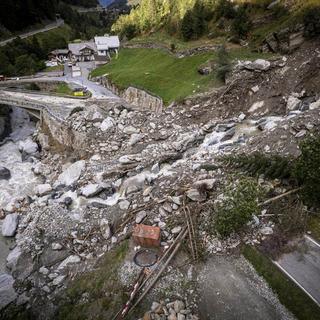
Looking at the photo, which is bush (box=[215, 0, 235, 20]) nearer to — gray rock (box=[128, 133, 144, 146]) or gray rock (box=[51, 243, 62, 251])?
gray rock (box=[128, 133, 144, 146])

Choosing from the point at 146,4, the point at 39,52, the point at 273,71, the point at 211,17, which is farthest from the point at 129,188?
the point at 39,52

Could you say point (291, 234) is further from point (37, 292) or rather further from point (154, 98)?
point (154, 98)

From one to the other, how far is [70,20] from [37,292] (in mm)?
165105

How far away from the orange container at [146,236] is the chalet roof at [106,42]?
92025 mm

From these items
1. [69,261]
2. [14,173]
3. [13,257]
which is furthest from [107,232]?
[14,173]

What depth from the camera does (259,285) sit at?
19.5 m

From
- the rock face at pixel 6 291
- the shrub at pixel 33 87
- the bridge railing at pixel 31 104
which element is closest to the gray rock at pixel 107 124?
the bridge railing at pixel 31 104

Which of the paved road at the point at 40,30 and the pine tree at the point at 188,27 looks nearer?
the pine tree at the point at 188,27

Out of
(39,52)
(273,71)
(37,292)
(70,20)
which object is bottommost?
(37,292)

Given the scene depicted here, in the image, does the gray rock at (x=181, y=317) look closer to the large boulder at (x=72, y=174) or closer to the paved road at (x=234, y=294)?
the paved road at (x=234, y=294)

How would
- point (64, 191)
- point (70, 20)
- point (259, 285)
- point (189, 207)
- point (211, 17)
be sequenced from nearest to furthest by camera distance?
1. point (259, 285)
2. point (189, 207)
3. point (64, 191)
4. point (211, 17)
5. point (70, 20)

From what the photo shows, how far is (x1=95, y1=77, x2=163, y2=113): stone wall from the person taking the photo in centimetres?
4738

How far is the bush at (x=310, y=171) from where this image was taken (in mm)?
20625

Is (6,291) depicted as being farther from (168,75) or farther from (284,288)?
(168,75)
